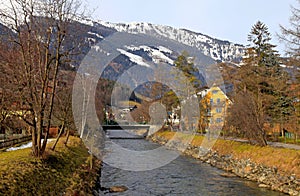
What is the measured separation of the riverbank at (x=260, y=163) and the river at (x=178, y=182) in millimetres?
848

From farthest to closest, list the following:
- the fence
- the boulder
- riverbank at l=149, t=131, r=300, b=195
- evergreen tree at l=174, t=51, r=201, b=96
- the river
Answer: evergreen tree at l=174, t=51, r=201, b=96, the fence, riverbank at l=149, t=131, r=300, b=195, the river, the boulder

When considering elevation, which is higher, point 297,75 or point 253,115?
point 297,75

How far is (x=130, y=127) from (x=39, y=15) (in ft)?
163

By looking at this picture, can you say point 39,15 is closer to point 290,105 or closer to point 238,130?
point 238,130

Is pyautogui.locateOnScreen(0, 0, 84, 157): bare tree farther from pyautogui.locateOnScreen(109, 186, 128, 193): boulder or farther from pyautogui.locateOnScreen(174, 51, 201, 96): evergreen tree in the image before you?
pyautogui.locateOnScreen(174, 51, 201, 96): evergreen tree

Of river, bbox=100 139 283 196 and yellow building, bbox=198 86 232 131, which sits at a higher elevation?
yellow building, bbox=198 86 232 131

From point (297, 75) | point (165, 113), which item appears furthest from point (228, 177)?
point (165, 113)

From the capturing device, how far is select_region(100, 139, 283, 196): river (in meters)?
16.6

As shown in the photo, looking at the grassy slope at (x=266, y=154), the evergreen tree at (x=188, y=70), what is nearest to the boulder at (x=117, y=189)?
the grassy slope at (x=266, y=154)

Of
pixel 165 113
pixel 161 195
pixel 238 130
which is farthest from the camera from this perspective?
pixel 165 113

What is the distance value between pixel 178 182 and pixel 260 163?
6.44m

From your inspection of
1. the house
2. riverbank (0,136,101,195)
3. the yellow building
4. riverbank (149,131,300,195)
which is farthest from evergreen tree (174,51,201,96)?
riverbank (0,136,101,195)

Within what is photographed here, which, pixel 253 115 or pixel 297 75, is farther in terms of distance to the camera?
pixel 253 115

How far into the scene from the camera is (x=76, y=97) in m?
23.3
